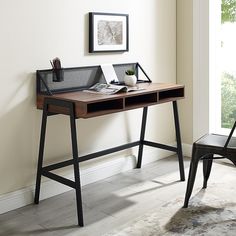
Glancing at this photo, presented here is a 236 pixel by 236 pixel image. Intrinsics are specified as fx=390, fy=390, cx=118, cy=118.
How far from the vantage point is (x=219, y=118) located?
12.7 ft

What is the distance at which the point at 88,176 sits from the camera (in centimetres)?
321

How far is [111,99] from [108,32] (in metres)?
0.82

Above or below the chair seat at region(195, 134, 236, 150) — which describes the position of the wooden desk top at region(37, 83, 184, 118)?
above

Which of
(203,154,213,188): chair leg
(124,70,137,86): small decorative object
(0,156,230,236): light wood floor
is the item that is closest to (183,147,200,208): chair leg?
(0,156,230,236): light wood floor

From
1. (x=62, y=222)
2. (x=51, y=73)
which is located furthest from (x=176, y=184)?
(x=51, y=73)

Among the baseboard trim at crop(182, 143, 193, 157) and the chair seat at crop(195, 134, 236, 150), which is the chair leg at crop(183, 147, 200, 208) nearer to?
the chair seat at crop(195, 134, 236, 150)

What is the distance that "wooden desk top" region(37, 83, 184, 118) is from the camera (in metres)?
2.50

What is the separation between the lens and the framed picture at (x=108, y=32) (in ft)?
10.1

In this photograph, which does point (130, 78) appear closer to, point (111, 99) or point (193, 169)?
point (111, 99)

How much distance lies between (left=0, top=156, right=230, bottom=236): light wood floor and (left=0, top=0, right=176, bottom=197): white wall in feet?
0.89

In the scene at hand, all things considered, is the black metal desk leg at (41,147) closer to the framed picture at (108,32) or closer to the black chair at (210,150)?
the framed picture at (108,32)

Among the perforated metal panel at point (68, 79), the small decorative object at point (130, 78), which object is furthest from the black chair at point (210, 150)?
the perforated metal panel at point (68, 79)

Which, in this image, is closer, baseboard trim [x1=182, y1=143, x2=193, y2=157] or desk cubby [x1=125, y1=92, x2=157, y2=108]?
desk cubby [x1=125, y1=92, x2=157, y2=108]

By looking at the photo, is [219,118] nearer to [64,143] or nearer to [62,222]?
[64,143]
